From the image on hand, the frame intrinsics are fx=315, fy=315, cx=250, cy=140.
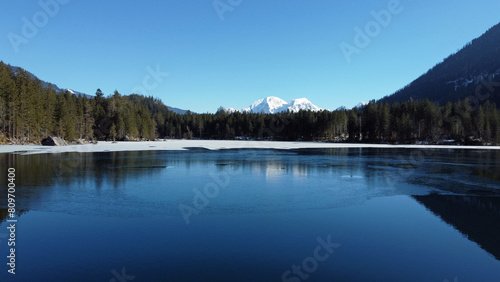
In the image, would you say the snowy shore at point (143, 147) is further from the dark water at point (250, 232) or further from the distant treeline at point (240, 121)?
the dark water at point (250, 232)

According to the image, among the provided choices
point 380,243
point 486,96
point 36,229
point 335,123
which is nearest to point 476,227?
point 380,243

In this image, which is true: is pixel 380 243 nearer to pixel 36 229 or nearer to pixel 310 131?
pixel 36 229

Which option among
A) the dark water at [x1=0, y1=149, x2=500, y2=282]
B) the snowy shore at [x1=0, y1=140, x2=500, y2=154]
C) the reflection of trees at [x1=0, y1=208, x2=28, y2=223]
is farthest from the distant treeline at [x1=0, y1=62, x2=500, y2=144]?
the reflection of trees at [x1=0, y1=208, x2=28, y2=223]

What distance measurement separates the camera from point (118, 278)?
20.3 feet

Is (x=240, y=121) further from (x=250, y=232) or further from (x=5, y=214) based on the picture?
(x=250, y=232)

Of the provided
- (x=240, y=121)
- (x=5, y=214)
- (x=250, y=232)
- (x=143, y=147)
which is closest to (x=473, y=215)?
(x=250, y=232)

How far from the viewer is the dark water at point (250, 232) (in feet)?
21.7

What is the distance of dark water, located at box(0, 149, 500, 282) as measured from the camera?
6.61 metres

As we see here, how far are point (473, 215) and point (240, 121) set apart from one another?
460 ft

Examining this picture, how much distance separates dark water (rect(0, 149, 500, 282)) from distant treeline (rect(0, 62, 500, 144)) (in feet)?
172

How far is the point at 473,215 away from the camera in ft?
36.8

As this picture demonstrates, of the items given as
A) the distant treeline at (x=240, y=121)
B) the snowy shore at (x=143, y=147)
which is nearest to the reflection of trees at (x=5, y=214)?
the snowy shore at (x=143, y=147)

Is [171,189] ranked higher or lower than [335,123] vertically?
lower

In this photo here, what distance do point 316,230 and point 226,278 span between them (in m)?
3.96
